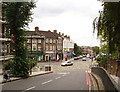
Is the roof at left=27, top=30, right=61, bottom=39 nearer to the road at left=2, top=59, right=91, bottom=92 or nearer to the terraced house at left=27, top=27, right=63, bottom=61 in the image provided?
the terraced house at left=27, top=27, right=63, bottom=61

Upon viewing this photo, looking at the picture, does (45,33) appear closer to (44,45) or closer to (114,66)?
(44,45)

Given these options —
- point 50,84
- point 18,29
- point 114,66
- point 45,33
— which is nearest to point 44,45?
point 45,33

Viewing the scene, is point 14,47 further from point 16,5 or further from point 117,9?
point 117,9

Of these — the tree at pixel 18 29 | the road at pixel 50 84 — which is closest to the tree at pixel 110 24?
the road at pixel 50 84

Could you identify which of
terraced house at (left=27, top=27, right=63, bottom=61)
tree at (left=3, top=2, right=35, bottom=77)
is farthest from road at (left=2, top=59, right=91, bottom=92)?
terraced house at (left=27, top=27, right=63, bottom=61)

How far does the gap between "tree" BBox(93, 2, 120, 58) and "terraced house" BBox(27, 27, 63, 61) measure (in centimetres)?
8019

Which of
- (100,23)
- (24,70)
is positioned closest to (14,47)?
(24,70)

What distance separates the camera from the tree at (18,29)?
27858 mm

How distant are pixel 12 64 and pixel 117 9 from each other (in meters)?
24.1

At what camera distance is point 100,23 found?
7.83 metres

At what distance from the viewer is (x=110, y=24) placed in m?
7.24

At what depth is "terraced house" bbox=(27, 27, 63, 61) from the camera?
298ft

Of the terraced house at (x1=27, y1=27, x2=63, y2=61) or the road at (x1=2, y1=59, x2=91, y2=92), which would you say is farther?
the terraced house at (x1=27, y1=27, x2=63, y2=61)

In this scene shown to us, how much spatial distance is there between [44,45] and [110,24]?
286ft
